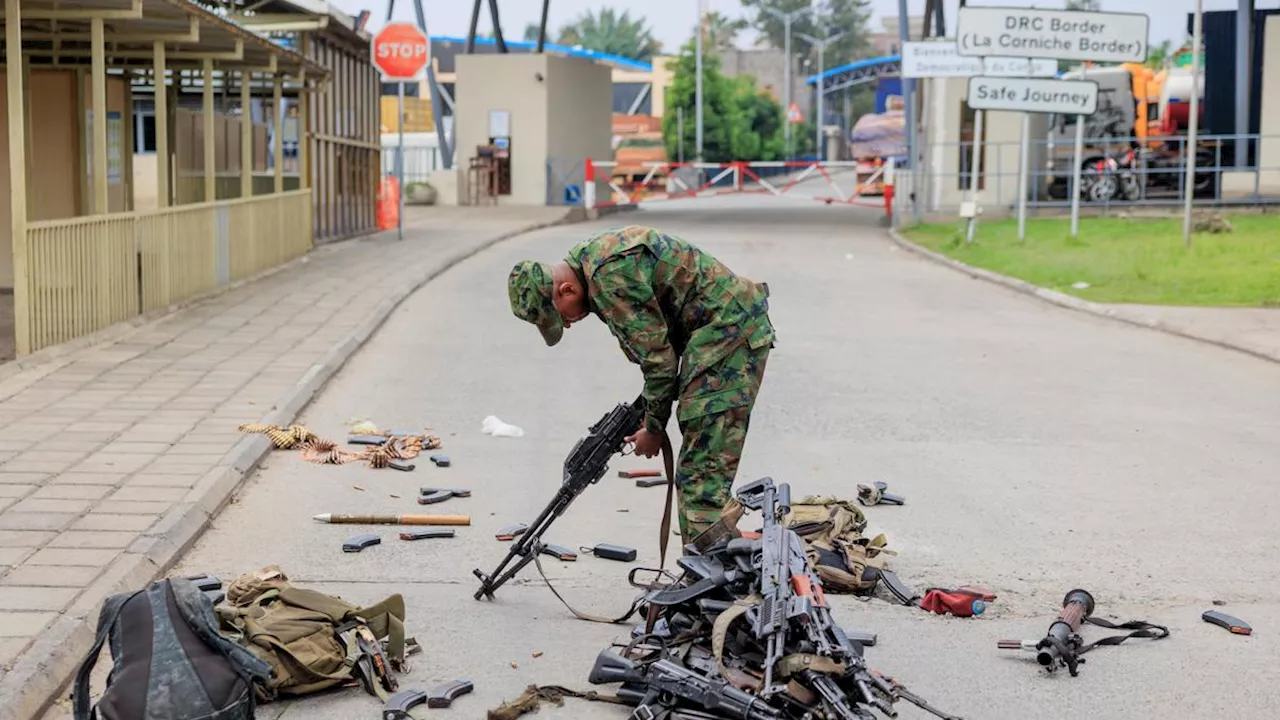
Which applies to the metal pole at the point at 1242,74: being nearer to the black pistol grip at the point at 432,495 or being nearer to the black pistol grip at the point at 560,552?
the black pistol grip at the point at 432,495

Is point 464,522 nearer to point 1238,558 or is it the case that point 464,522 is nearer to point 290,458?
point 290,458

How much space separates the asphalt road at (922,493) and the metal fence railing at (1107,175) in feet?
56.8

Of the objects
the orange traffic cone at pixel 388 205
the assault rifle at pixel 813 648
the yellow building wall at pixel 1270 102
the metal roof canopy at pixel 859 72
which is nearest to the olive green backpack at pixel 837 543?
the assault rifle at pixel 813 648

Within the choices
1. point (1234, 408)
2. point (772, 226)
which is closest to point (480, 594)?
point (1234, 408)

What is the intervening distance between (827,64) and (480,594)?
137 meters

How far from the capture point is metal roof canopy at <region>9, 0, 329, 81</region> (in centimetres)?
1355

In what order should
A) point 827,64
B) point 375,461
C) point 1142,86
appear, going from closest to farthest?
point 375,461 → point 1142,86 → point 827,64

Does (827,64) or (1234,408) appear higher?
(827,64)

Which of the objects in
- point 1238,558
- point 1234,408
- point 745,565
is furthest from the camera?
point 1234,408

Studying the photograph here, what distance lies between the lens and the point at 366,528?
297 inches

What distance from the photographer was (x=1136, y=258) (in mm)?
22875

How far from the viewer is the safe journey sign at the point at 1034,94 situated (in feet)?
78.3

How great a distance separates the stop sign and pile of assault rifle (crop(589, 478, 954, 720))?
23133 millimetres

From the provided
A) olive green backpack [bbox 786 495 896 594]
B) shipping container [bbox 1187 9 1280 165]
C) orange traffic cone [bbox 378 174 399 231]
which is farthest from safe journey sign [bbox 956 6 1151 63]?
olive green backpack [bbox 786 495 896 594]
